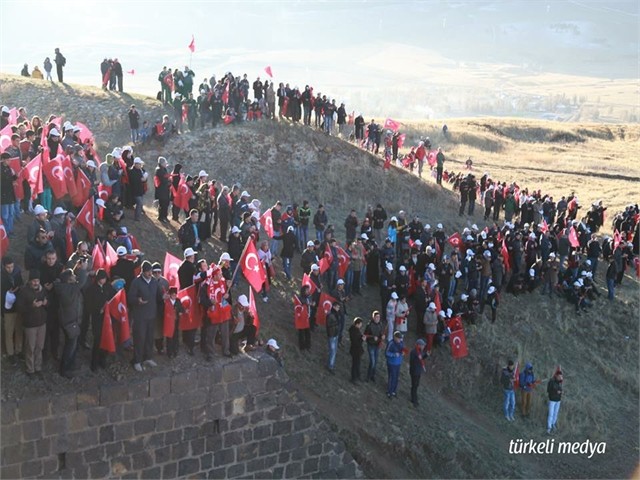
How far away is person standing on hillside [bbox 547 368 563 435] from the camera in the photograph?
58.9 ft

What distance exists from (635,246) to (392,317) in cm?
1485

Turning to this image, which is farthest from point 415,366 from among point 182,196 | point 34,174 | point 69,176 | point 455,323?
point 34,174

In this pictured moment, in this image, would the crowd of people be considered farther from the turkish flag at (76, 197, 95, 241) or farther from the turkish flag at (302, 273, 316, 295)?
the turkish flag at (76, 197, 95, 241)

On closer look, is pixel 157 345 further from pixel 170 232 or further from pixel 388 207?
pixel 388 207

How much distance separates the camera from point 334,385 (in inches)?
609

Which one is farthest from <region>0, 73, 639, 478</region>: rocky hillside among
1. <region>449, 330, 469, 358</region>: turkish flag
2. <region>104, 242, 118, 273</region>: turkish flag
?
<region>104, 242, 118, 273</region>: turkish flag

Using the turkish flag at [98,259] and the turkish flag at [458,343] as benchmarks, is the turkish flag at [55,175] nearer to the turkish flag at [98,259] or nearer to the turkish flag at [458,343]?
the turkish flag at [98,259]

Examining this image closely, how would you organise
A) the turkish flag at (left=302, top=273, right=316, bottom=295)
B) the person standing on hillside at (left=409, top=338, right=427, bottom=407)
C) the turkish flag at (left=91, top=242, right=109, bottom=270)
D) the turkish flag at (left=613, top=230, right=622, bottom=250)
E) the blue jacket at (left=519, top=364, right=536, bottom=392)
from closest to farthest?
the turkish flag at (left=91, top=242, right=109, bottom=270)
the person standing on hillside at (left=409, top=338, right=427, bottom=407)
the turkish flag at (left=302, top=273, right=316, bottom=295)
the blue jacket at (left=519, top=364, right=536, bottom=392)
the turkish flag at (left=613, top=230, right=622, bottom=250)

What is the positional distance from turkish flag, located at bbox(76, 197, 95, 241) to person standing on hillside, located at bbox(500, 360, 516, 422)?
10.2m

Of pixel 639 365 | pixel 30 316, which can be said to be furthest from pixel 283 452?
pixel 639 365

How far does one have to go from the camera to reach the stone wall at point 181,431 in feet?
36.3

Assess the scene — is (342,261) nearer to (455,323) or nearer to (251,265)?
(455,323)

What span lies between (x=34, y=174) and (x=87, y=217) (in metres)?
1.42

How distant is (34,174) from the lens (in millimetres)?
15312
